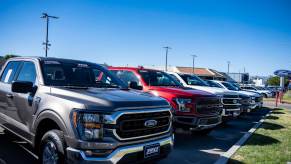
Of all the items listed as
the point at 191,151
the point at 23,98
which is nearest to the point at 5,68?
the point at 23,98

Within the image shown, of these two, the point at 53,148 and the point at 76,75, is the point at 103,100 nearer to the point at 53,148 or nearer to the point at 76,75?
the point at 53,148

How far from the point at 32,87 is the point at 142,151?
6.99 ft

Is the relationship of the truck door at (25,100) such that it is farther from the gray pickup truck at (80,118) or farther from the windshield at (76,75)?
the windshield at (76,75)

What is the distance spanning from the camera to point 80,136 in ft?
11.2

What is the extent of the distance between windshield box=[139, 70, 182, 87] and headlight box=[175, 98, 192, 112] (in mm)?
1319

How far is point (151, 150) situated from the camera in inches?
154

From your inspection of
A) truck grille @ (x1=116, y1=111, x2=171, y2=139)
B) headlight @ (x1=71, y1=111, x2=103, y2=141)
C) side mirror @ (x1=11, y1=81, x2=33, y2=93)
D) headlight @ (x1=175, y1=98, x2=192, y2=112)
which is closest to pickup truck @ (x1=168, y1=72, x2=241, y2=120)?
headlight @ (x1=175, y1=98, x2=192, y2=112)

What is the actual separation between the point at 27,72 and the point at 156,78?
413cm

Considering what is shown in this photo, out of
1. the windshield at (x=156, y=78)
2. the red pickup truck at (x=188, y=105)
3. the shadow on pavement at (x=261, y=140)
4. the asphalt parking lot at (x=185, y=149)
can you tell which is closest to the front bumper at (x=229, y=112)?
the asphalt parking lot at (x=185, y=149)

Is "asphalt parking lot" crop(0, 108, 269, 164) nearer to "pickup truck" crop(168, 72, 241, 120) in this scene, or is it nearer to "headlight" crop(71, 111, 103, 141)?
"pickup truck" crop(168, 72, 241, 120)

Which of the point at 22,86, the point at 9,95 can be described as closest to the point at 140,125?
the point at 22,86

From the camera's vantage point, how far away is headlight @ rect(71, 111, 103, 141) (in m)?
3.45

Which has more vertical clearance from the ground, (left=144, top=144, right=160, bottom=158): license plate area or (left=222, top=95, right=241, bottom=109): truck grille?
(left=222, top=95, right=241, bottom=109): truck grille

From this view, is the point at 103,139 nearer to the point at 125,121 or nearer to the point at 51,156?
the point at 125,121
